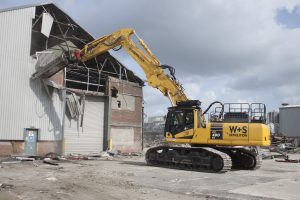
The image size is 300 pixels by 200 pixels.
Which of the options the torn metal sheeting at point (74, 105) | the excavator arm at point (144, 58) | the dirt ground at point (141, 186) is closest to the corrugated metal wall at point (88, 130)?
the torn metal sheeting at point (74, 105)

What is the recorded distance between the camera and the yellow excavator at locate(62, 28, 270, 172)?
19766 mm

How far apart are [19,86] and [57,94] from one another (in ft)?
9.47

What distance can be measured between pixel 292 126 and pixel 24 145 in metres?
33.6

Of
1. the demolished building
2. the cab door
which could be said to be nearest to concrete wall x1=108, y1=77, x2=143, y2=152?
the demolished building

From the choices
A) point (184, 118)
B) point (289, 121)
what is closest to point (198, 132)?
point (184, 118)

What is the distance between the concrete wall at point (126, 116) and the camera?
104 feet

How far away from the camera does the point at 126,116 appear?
3281cm

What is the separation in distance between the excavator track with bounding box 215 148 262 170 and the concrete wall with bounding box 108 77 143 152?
11842mm

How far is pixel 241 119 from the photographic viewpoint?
2041 centimetres

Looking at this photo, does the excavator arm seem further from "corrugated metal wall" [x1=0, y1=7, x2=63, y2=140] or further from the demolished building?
"corrugated metal wall" [x1=0, y1=7, x2=63, y2=140]

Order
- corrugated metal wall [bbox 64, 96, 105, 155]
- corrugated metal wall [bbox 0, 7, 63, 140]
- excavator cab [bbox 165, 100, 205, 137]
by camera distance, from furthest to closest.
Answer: corrugated metal wall [bbox 64, 96, 105, 155] < corrugated metal wall [bbox 0, 7, 63, 140] < excavator cab [bbox 165, 100, 205, 137]

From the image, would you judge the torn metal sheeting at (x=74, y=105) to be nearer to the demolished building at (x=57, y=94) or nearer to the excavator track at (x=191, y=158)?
the demolished building at (x=57, y=94)

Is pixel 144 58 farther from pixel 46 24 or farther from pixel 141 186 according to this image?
pixel 141 186

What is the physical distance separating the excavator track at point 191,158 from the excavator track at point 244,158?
184 cm
